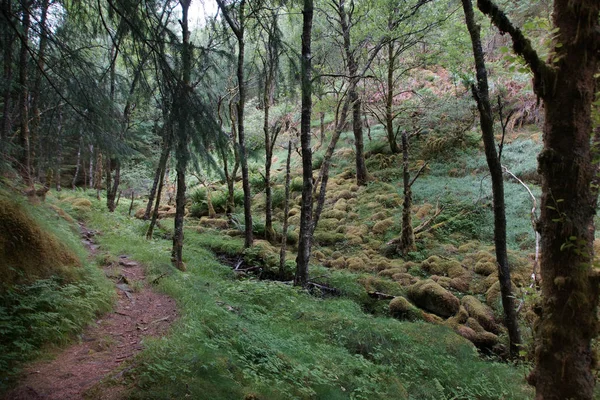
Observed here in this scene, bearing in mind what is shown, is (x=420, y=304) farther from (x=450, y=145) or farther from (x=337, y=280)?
(x=450, y=145)

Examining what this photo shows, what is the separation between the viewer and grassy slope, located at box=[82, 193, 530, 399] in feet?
10.7

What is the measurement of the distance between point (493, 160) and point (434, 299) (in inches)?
144

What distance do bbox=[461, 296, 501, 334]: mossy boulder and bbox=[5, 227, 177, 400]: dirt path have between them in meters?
5.79

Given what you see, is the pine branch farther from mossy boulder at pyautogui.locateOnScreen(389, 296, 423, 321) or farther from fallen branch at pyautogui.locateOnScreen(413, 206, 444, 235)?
fallen branch at pyautogui.locateOnScreen(413, 206, 444, 235)

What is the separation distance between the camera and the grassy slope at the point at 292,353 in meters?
3.25

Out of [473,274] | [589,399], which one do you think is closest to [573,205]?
[589,399]

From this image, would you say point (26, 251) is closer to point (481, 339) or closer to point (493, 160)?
point (493, 160)

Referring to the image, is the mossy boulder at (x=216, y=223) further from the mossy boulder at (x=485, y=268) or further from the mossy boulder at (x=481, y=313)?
the mossy boulder at (x=481, y=313)

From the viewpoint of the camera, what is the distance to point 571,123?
2326 millimetres

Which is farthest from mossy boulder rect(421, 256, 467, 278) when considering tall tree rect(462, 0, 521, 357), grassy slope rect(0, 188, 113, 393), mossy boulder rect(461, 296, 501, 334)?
grassy slope rect(0, 188, 113, 393)

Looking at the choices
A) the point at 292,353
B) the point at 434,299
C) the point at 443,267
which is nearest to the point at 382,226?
the point at 443,267

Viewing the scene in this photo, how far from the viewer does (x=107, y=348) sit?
146 inches

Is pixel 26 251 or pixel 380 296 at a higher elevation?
pixel 26 251

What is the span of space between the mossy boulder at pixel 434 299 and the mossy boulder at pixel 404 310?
44 centimetres
